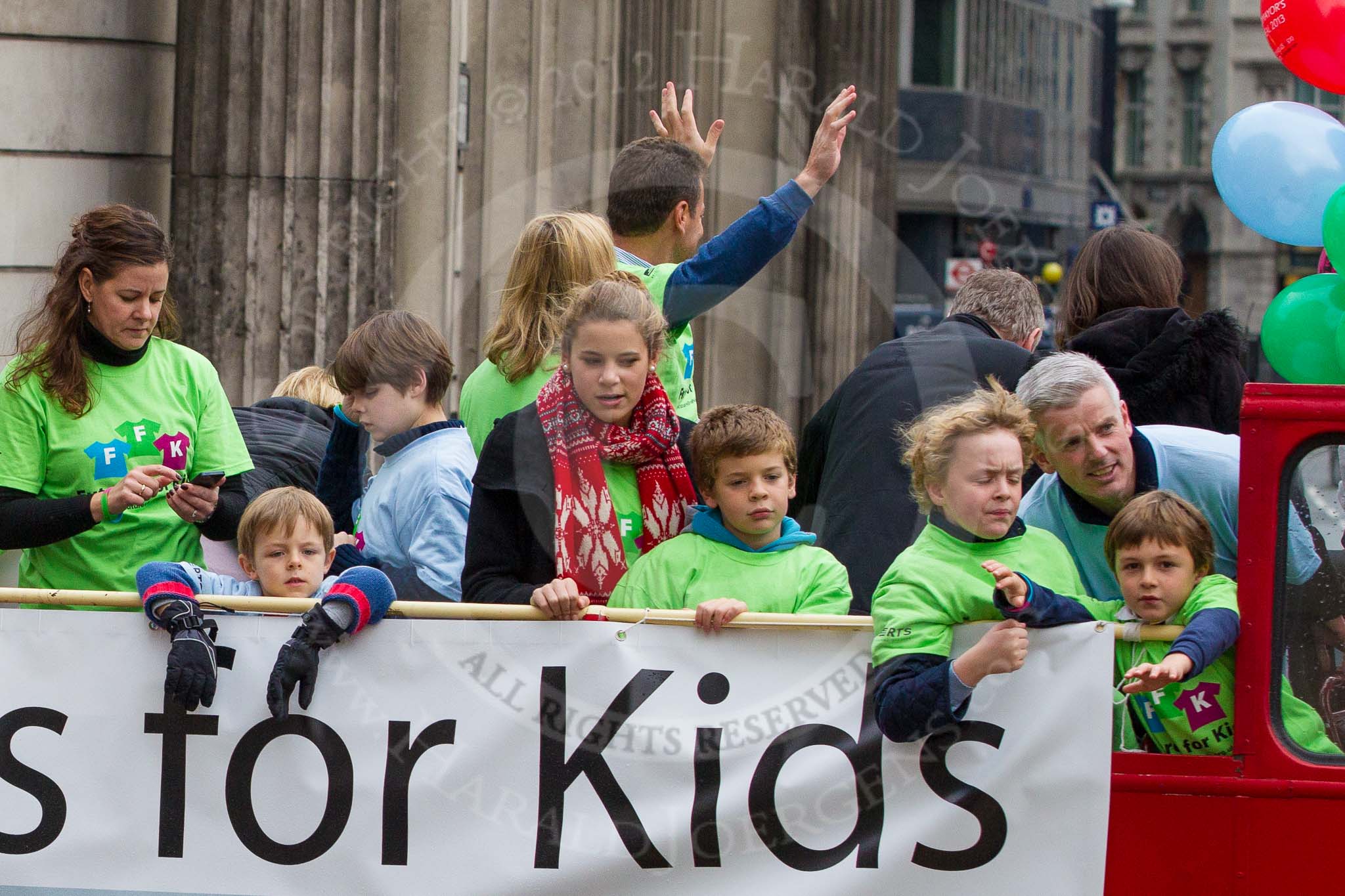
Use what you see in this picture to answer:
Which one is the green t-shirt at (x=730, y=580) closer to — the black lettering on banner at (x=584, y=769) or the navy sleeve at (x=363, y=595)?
the black lettering on banner at (x=584, y=769)

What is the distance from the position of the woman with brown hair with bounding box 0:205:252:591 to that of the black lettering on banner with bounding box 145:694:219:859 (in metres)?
0.70

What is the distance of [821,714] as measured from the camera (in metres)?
3.55

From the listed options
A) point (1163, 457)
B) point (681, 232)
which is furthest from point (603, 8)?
point (1163, 457)

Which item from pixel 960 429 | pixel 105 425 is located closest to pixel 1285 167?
pixel 960 429

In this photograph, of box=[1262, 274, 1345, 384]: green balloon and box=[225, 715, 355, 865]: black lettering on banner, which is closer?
box=[225, 715, 355, 865]: black lettering on banner

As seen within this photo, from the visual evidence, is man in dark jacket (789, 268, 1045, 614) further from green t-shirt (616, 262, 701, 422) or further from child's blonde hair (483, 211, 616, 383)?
child's blonde hair (483, 211, 616, 383)

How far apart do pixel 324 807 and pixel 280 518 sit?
31.2 inches

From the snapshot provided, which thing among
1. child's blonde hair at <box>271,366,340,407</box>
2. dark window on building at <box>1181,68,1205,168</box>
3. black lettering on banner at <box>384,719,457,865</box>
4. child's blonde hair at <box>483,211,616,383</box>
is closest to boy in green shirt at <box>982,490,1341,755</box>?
black lettering on banner at <box>384,719,457,865</box>

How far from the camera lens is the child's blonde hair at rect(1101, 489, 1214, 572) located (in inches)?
138

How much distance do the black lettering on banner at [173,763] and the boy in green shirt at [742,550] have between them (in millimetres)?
941

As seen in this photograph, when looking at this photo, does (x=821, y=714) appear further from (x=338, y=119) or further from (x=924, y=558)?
(x=338, y=119)

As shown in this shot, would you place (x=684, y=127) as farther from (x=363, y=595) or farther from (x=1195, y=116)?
(x=1195, y=116)

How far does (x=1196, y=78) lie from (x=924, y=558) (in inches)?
2152

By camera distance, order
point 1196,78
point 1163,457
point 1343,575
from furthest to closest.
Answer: point 1196,78, point 1163,457, point 1343,575
